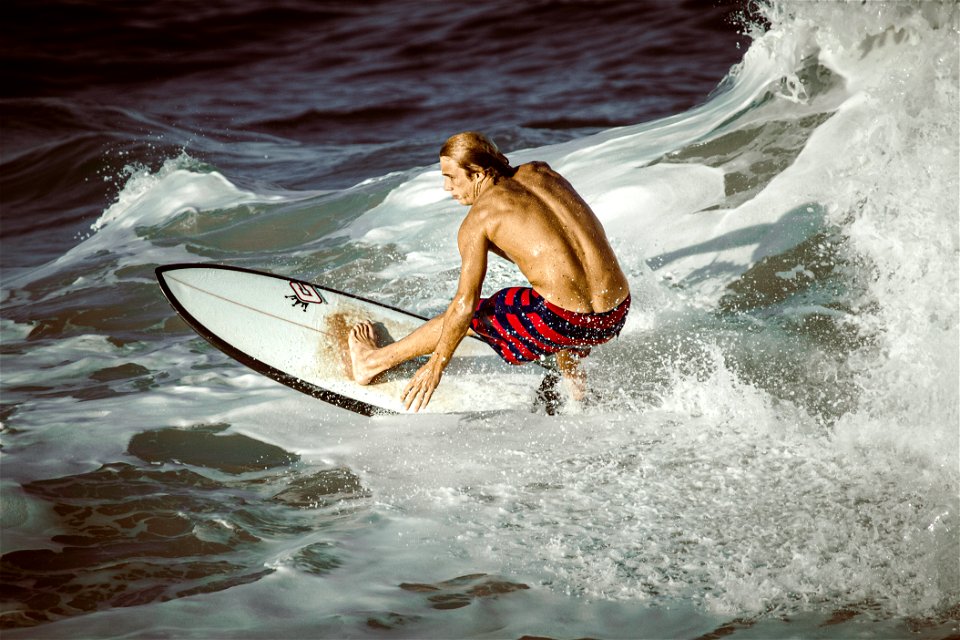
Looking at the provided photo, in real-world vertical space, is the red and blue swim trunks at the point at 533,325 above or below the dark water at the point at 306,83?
below

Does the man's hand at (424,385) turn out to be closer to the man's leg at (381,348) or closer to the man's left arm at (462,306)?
the man's left arm at (462,306)

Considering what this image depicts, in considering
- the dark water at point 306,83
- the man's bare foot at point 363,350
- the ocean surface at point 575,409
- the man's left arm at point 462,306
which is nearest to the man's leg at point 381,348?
the man's bare foot at point 363,350

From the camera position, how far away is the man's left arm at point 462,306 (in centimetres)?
439

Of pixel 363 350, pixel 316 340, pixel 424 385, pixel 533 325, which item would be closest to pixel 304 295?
pixel 316 340

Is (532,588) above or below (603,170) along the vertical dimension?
below

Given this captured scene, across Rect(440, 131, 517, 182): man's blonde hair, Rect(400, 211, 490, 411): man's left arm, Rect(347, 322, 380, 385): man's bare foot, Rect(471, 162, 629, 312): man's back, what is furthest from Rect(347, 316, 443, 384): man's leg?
Rect(440, 131, 517, 182): man's blonde hair

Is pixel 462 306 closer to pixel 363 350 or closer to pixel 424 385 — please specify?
pixel 424 385

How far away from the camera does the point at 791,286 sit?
653 centimetres

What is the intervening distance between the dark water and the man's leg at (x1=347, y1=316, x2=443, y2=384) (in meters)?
5.49

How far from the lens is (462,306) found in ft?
14.7

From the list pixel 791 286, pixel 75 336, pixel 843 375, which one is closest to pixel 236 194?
pixel 75 336

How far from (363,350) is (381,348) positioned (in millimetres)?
115

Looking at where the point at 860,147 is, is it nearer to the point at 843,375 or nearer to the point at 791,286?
the point at 791,286

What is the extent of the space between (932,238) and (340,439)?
146 inches
